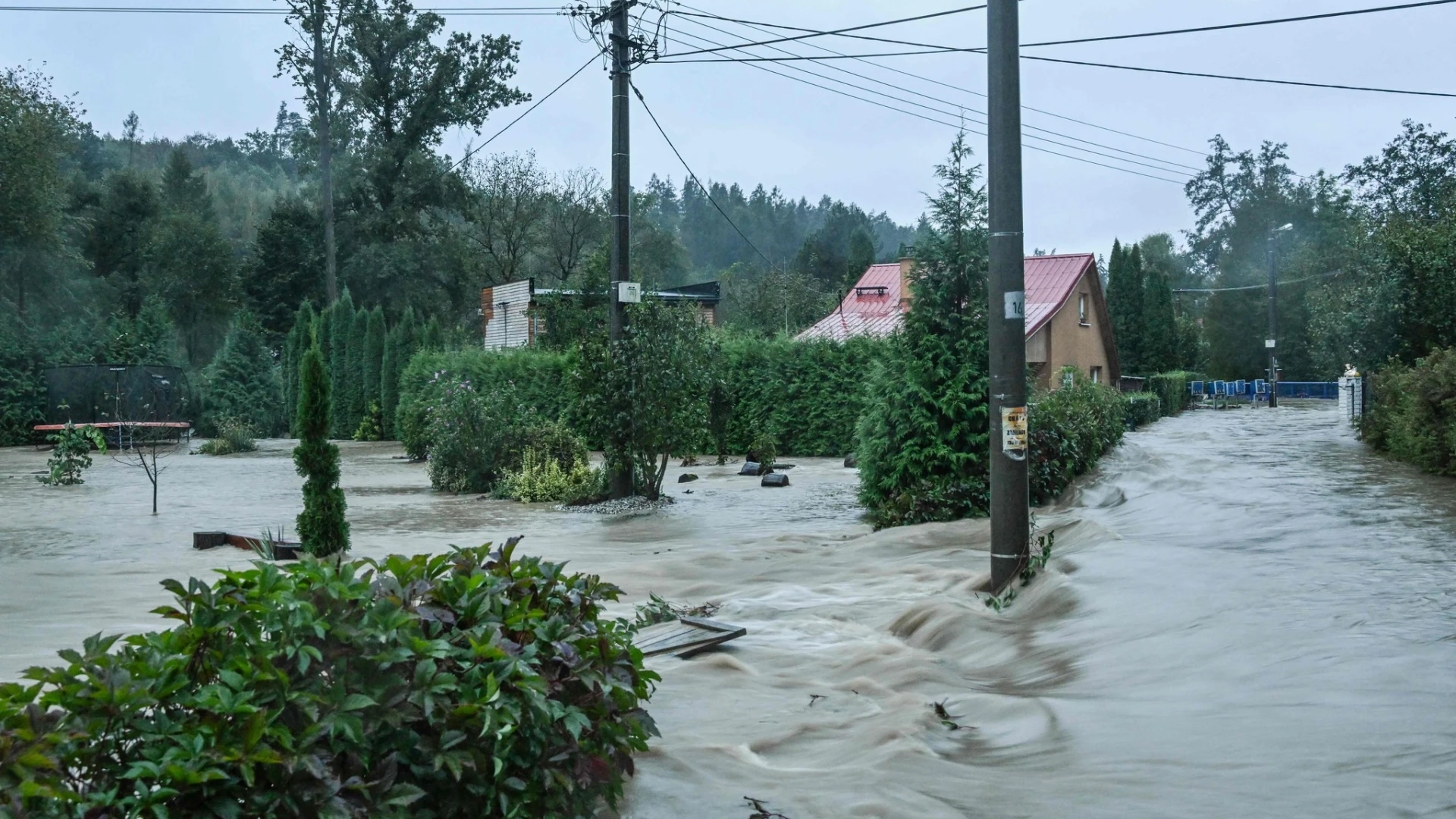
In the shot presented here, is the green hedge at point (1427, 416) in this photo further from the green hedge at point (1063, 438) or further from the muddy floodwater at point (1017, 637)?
the green hedge at point (1063, 438)

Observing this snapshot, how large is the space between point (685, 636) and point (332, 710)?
4.72m

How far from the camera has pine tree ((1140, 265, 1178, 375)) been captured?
61.7 metres

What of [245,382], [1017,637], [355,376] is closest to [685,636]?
[1017,637]

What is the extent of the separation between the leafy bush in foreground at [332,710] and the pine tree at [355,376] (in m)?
39.7

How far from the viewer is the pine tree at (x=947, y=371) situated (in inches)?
557

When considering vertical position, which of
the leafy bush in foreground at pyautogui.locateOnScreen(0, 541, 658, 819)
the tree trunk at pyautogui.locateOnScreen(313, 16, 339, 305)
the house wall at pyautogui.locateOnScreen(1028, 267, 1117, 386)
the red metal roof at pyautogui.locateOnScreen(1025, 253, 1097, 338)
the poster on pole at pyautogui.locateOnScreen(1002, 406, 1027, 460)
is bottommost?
the leafy bush in foreground at pyautogui.locateOnScreen(0, 541, 658, 819)

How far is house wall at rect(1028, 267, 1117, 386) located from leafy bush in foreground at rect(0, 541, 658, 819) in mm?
32355

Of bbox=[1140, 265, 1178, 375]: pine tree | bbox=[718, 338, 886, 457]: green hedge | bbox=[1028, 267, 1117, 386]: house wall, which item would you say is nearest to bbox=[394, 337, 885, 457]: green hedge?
bbox=[718, 338, 886, 457]: green hedge

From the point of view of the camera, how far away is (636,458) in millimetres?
17141

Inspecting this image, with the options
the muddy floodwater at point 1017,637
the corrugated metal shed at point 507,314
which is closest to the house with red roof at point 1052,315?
the corrugated metal shed at point 507,314

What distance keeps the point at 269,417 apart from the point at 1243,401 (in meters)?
47.7

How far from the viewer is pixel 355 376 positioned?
4231cm

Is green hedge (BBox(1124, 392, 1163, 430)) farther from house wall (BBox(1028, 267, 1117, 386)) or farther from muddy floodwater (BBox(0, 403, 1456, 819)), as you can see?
muddy floodwater (BBox(0, 403, 1456, 819))

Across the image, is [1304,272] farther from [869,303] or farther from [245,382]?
[245,382]
